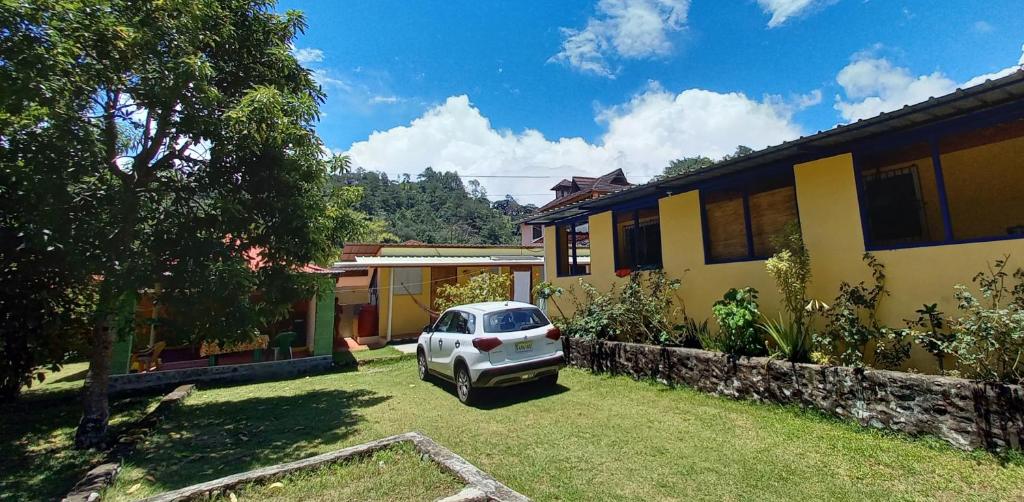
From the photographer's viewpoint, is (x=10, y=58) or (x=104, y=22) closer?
(x=10, y=58)

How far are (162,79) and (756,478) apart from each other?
8.30m

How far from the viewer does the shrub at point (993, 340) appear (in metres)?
4.04

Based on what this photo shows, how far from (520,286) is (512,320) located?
1178cm

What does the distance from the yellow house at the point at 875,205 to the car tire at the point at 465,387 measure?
4728mm

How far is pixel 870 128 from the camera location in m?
5.49

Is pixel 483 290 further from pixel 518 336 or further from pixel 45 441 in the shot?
pixel 45 441

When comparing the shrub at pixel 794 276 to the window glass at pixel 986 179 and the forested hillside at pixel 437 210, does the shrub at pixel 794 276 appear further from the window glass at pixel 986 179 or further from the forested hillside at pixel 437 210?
the forested hillside at pixel 437 210

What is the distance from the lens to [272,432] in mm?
6164

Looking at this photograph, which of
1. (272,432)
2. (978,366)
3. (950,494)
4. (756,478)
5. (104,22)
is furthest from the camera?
(272,432)

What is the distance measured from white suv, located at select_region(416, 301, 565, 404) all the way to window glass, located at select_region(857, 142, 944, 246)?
594cm

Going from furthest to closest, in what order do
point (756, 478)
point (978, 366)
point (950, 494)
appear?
point (978, 366) → point (756, 478) → point (950, 494)

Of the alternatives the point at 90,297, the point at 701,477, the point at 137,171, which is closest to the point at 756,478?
the point at 701,477

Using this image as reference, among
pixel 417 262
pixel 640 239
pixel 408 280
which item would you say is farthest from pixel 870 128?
pixel 408 280

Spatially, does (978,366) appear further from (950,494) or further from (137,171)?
(137,171)
